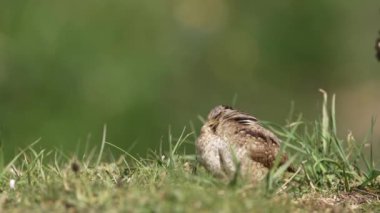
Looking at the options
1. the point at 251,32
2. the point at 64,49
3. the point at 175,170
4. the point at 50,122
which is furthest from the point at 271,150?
the point at 251,32

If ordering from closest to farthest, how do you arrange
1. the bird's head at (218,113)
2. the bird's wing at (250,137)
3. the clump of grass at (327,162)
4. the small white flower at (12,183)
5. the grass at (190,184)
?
1. the grass at (190,184)
2. the small white flower at (12,183)
3. the bird's wing at (250,137)
4. the bird's head at (218,113)
5. the clump of grass at (327,162)

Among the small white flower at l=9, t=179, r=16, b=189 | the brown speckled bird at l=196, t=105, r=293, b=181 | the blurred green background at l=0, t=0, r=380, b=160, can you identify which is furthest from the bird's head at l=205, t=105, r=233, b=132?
the blurred green background at l=0, t=0, r=380, b=160

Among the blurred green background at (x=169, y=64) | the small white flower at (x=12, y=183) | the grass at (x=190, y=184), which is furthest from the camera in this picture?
the blurred green background at (x=169, y=64)

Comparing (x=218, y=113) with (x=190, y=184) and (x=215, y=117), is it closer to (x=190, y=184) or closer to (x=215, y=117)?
(x=215, y=117)

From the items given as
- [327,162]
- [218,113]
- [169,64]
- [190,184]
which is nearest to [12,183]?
[190,184]

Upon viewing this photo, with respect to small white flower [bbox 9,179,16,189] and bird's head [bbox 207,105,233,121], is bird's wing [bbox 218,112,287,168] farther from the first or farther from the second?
small white flower [bbox 9,179,16,189]

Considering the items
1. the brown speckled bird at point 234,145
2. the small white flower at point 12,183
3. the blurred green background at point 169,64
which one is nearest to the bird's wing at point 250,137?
the brown speckled bird at point 234,145

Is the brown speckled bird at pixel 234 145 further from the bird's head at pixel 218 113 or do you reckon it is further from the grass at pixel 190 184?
the grass at pixel 190 184
